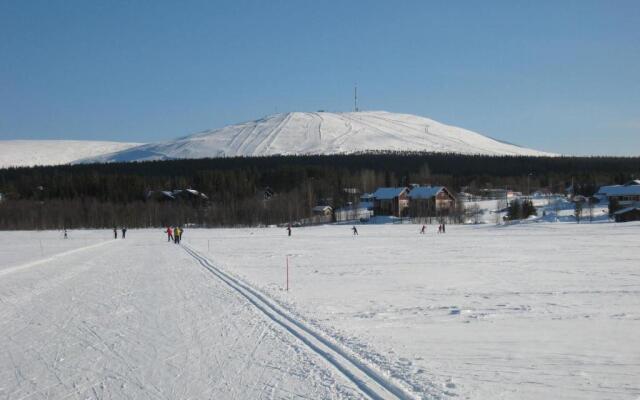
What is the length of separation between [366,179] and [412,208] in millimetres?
36524

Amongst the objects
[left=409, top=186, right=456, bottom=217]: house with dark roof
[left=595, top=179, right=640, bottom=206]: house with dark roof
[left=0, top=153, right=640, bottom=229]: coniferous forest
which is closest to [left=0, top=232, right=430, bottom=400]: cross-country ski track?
[left=409, top=186, right=456, bottom=217]: house with dark roof

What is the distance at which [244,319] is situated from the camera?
12930 millimetres

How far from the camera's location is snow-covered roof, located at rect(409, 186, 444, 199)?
10206 cm

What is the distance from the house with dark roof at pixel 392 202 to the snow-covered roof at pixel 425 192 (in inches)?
54.9

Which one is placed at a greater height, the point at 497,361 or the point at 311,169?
the point at 311,169

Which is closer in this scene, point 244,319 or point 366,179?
point 244,319

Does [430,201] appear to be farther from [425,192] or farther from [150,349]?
[150,349]

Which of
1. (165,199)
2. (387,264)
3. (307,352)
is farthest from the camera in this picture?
(165,199)

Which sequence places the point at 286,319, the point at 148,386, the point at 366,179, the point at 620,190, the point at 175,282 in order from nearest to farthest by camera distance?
the point at 148,386, the point at 286,319, the point at 175,282, the point at 620,190, the point at 366,179

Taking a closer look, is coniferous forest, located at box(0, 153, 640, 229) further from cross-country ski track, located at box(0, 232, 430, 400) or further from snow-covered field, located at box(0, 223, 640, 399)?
cross-country ski track, located at box(0, 232, 430, 400)

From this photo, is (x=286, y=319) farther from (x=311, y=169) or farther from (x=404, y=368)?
(x=311, y=169)

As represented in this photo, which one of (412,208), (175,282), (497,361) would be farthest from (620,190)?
(497,361)

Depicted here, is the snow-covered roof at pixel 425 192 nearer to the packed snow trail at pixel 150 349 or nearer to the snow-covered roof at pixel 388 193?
the snow-covered roof at pixel 388 193

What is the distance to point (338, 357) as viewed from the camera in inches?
368
